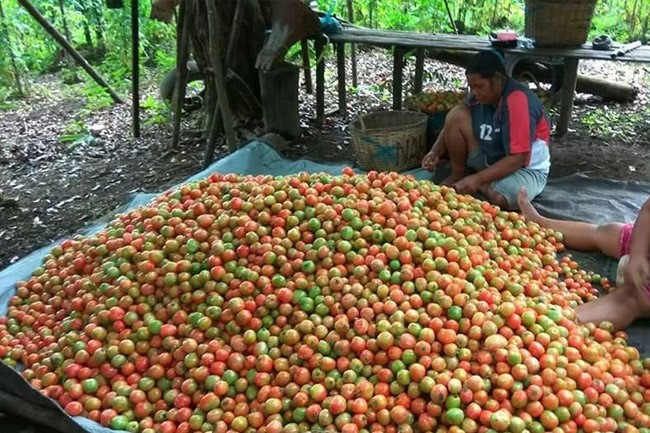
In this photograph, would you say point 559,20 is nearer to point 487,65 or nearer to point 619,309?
point 487,65

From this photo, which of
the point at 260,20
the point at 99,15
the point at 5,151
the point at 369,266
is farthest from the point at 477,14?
the point at 369,266

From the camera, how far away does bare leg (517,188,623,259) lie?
302 cm

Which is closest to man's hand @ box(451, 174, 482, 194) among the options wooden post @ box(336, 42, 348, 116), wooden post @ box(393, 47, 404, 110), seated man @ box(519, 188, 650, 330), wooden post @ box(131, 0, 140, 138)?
seated man @ box(519, 188, 650, 330)

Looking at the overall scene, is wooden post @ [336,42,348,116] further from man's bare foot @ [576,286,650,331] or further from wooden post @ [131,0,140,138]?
man's bare foot @ [576,286,650,331]

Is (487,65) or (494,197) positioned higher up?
(487,65)

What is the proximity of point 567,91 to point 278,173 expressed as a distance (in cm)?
292

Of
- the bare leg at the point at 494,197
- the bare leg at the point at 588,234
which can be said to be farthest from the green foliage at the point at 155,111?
the bare leg at the point at 588,234

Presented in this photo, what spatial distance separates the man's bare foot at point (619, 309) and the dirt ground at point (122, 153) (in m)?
2.54

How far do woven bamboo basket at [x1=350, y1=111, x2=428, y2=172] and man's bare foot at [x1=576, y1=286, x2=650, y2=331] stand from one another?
231 cm

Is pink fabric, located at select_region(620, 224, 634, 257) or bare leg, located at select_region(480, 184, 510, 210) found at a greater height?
pink fabric, located at select_region(620, 224, 634, 257)

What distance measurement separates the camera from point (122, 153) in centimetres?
593

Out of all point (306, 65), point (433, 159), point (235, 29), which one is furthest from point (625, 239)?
point (306, 65)

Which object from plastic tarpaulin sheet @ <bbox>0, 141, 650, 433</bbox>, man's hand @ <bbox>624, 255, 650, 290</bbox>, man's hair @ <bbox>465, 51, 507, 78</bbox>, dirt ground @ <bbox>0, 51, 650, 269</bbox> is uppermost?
man's hair @ <bbox>465, 51, 507, 78</bbox>

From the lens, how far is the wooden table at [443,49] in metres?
4.96
